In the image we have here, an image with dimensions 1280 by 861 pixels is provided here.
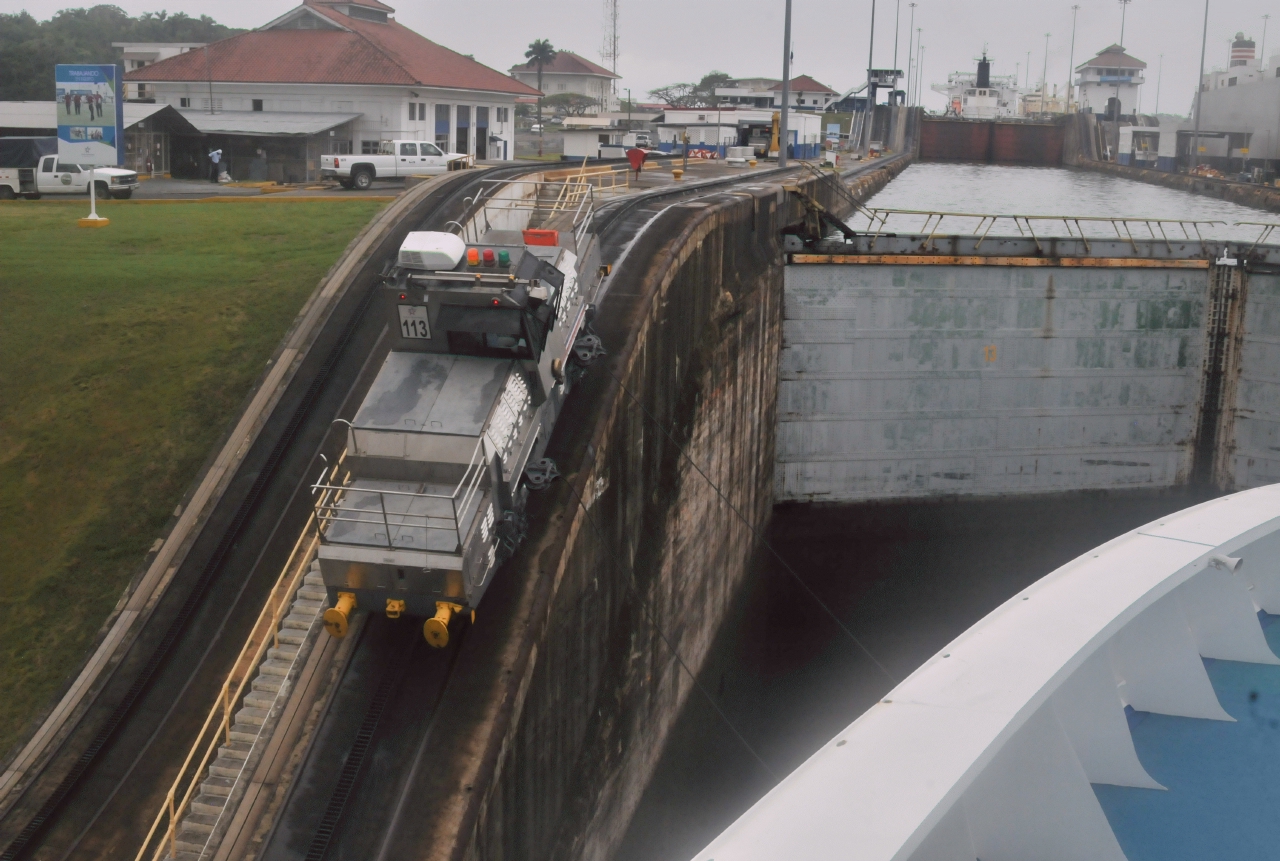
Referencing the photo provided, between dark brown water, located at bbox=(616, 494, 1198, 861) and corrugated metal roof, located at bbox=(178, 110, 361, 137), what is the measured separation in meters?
38.6

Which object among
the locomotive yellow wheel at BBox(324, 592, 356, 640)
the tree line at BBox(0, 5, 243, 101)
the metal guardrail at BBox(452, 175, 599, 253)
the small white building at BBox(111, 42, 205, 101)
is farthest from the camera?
the small white building at BBox(111, 42, 205, 101)

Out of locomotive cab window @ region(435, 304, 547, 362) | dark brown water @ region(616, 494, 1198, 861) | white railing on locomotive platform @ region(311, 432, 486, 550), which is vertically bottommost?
dark brown water @ region(616, 494, 1198, 861)

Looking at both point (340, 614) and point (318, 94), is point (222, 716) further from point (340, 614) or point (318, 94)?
point (318, 94)

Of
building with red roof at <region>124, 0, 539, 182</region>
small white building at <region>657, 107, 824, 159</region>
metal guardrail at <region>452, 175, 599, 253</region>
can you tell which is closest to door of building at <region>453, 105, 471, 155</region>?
building with red roof at <region>124, 0, 539, 182</region>

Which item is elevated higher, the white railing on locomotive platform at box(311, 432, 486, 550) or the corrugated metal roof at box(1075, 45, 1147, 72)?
the corrugated metal roof at box(1075, 45, 1147, 72)

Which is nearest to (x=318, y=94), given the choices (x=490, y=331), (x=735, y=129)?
(x=735, y=129)

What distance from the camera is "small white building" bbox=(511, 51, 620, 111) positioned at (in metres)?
144

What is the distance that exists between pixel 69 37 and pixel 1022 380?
117 m

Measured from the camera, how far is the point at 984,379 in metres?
28.9

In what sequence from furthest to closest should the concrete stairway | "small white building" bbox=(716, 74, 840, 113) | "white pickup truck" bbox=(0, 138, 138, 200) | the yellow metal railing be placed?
"small white building" bbox=(716, 74, 840, 113) → "white pickup truck" bbox=(0, 138, 138, 200) → the concrete stairway → the yellow metal railing

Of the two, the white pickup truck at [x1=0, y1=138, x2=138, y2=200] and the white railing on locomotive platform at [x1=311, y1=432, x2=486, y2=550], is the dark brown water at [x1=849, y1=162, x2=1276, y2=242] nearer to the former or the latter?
the white pickup truck at [x1=0, y1=138, x2=138, y2=200]

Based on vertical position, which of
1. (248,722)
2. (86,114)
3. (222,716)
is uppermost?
(86,114)

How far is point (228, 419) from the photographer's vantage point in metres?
19.4

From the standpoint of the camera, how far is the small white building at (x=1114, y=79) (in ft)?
510
